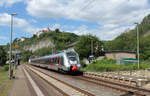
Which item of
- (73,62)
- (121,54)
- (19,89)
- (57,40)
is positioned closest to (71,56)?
(73,62)

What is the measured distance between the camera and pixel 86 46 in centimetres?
5062

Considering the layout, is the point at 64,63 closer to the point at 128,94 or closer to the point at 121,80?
the point at 121,80

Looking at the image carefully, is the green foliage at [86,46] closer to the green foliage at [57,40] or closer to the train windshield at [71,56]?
the green foliage at [57,40]

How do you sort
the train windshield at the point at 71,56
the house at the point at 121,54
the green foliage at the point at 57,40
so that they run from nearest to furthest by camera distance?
the train windshield at the point at 71,56 < the house at the point at 121,54 < the green foliage at the point at 57,40

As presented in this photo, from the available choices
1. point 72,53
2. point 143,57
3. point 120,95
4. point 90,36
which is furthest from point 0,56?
point 120,95

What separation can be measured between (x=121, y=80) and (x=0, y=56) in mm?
69743

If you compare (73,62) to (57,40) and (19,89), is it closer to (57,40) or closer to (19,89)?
(19,89)

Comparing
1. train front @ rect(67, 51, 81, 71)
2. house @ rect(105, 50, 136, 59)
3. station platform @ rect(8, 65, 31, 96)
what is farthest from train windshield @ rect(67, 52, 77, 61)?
house @ rect(105, 50, 136, 59)

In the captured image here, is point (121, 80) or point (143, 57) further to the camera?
point (143, 57)

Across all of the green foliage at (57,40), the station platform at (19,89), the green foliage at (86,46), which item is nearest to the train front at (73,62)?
the station platform at (19,89)

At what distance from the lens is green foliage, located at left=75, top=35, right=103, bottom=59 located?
50.3 m

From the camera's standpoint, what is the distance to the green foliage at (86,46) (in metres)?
50.3

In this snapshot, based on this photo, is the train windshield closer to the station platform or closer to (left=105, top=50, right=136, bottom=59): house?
the station platform

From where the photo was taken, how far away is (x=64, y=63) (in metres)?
22.7
